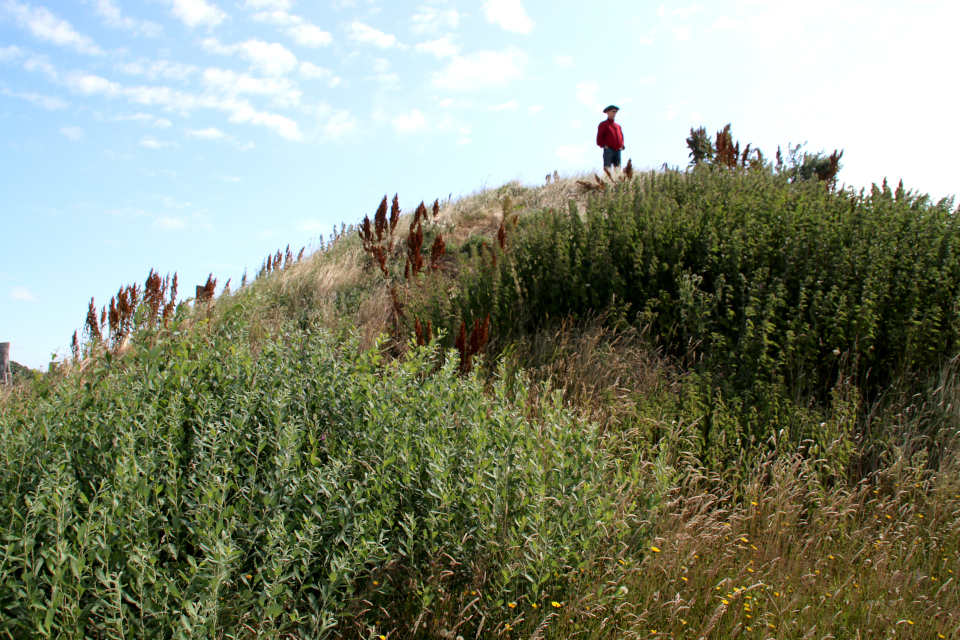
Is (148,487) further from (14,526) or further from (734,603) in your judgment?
(734,603)

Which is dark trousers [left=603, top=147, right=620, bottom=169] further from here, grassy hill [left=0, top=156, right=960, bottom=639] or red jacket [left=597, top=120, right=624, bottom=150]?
grassy hill [left=0, top=156, right=960, bottom=639]

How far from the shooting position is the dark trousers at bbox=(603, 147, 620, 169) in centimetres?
1500

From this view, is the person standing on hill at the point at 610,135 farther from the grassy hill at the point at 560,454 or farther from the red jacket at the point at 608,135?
the grassy hill at the point at 560,454

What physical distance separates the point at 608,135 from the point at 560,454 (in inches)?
532

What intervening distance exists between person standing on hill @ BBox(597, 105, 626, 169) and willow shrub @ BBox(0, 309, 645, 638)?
12.9 metres

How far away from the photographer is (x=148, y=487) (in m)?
2.21

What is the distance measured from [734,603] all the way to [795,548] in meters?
0.71

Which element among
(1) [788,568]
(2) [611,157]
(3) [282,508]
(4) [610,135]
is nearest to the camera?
(3) [282,508]

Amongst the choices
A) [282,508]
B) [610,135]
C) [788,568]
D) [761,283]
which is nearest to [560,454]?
[282,508]

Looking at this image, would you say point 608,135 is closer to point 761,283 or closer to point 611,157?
point 611,157

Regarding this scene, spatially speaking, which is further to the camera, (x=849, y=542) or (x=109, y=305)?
(x=109, y=305)

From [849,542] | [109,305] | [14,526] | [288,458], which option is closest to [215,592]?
[288,458]

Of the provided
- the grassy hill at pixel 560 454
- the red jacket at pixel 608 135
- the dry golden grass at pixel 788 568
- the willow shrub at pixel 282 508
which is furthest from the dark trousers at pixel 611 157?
the willow shrub at pixel 282 508

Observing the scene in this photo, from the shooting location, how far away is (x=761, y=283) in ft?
16.9
